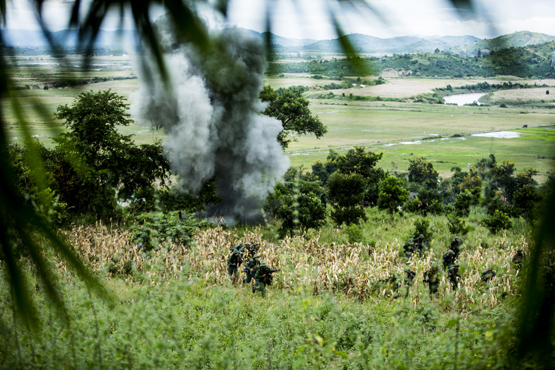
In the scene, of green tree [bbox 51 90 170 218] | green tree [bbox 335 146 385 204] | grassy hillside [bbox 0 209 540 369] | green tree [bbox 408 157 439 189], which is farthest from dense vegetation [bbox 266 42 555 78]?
green tree [bbox 408 157 439 189]

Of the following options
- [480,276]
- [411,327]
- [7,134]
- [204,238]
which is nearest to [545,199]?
[7,134]

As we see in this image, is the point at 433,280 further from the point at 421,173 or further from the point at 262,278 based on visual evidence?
the point at 421,173

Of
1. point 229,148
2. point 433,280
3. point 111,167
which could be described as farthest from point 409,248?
point 111,167

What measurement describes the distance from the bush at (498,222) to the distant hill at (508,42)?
8.25 metres

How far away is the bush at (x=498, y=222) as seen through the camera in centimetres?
766

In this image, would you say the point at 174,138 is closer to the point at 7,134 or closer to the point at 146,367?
the point at 146,367

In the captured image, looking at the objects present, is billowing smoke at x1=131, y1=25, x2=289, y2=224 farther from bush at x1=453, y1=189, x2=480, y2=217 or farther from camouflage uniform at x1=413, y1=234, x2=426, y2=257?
bush at x1=453, y1=189, x2=480, y2=217

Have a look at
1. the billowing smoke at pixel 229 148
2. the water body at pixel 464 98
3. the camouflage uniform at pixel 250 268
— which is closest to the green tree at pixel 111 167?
the billowing smoke at pixel 229 148

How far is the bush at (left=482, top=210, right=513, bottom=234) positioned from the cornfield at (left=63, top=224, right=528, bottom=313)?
45cm

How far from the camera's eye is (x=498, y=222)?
303 inches

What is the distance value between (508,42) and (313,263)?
18.2 ft

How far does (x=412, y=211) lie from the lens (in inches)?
387

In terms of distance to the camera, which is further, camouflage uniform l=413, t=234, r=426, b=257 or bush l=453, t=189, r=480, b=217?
bush l=453, t=189, r=480, b=217

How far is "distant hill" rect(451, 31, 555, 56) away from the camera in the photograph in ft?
1.28
